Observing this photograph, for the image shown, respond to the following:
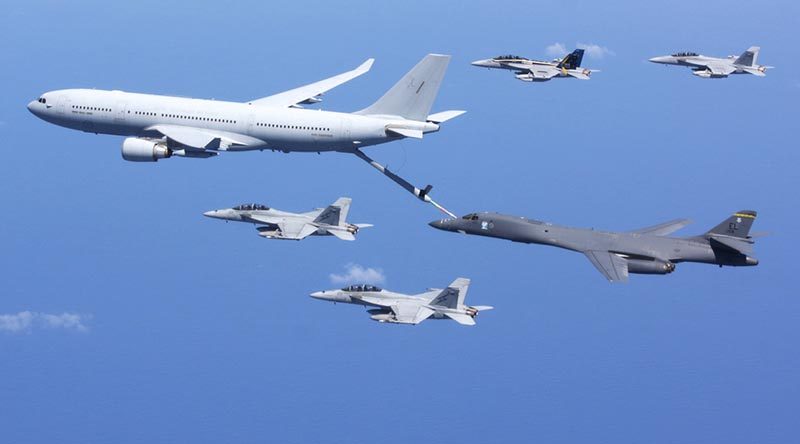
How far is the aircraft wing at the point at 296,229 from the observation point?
3465 inches

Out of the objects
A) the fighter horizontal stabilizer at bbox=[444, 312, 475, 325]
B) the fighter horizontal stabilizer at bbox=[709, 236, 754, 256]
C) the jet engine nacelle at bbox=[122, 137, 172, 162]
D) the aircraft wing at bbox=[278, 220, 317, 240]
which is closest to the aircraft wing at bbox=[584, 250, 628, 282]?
the fighter horizontal stabilizer at bbox=[709, 236, 754, 256]

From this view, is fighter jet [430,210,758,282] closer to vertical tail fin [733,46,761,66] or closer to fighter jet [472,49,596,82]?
fighter jet [472,49,596,82]

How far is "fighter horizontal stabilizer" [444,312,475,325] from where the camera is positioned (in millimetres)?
79250

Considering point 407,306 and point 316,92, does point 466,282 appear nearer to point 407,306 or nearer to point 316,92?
point 407,306

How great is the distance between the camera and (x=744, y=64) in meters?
128

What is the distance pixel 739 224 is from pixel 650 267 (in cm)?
781

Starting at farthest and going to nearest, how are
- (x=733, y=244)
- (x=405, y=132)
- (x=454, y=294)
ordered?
(x=405, y=132), (x=733, y=244), (x=454, y=294)

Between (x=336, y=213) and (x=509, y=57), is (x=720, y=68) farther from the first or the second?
(x=336, y=213)

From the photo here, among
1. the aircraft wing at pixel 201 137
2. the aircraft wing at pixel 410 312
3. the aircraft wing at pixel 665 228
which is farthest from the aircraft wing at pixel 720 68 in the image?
the aircraft wing at pixel 201 137

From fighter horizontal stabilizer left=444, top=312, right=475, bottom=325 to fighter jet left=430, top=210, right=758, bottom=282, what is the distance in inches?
→ 341

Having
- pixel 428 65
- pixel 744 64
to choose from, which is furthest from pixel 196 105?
pixel 744 64

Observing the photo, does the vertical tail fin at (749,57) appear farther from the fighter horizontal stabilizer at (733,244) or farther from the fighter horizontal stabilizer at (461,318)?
the fighter horizontal stabilizer at (461,318)

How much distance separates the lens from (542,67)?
399ft

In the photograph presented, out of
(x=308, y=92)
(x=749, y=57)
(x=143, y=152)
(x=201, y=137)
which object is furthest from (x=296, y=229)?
(x=749, y=57)
